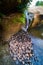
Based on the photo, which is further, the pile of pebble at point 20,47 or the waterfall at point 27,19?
the waterfall at point 27,19

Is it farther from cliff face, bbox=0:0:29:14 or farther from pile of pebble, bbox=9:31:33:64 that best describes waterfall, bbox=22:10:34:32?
cliff face, bbox=0:0:29:14

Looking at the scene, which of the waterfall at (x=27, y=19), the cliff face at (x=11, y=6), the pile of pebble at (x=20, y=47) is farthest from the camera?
the waterfall at (x=27, y=19)

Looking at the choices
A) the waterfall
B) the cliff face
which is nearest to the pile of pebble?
the waterfall

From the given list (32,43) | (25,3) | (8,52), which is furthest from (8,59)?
(25,3)

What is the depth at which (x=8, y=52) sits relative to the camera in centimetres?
591

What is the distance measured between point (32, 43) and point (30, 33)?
3.87 ft

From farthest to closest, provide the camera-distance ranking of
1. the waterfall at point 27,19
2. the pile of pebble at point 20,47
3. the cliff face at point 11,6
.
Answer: the waterfall at point 27,19 → the cliff face at point 11,6 → the pile of pebble at point 20,47

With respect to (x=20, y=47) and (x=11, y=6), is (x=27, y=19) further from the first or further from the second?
(x=20, y=47)

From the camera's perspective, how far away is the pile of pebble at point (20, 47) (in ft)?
19.4

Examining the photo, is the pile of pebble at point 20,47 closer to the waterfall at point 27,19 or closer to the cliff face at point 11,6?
the waterfall at point 27,19

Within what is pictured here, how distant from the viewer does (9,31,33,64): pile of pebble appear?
19.4 feet

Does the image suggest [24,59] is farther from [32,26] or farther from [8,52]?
[32,26]

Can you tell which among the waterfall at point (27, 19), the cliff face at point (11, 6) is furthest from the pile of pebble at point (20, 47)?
the cliff face at point (11, 6)

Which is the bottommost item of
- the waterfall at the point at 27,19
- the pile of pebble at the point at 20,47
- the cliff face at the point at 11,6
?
the waterfall at the point at 27,19
